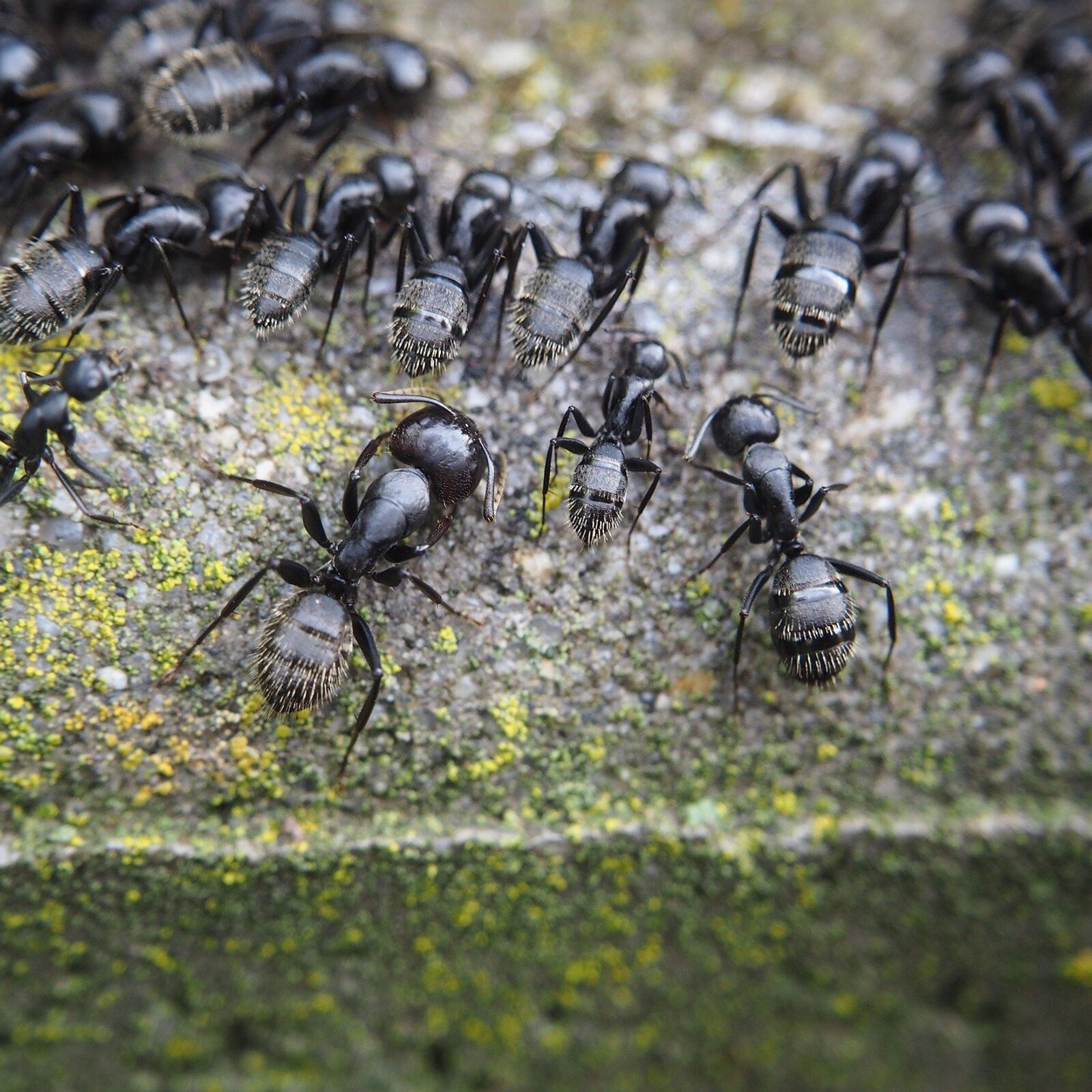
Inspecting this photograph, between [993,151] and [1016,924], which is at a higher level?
[993,151]

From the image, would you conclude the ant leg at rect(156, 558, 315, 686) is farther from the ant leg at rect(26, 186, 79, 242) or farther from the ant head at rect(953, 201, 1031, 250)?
the ant head at rect(953, 201, 1031, 250)

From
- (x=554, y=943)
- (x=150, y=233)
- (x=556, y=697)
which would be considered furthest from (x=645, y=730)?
(x=150, y=233)

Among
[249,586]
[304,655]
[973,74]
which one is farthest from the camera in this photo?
[973,74]

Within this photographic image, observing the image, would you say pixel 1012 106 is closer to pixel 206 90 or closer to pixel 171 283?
pixel 206 90

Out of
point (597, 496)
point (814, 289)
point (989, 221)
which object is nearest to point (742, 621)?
point (597, 496)

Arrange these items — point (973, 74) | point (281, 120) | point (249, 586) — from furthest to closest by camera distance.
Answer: point (973, 74), point (281, 120), point (249, 586)

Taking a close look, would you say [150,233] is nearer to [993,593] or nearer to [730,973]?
[730,973]

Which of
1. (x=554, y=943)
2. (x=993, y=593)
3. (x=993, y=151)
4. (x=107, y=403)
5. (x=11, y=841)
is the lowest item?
(x=11, y=841)

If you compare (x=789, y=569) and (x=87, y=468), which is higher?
(x=789, y=569)
